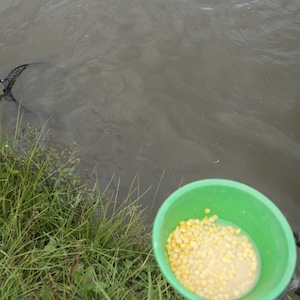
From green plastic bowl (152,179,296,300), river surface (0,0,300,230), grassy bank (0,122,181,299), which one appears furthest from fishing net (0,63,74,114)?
green plastic bowl (152,179,296,300)

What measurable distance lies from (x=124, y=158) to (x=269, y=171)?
119 cm

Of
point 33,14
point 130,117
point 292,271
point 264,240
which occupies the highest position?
point 33,14

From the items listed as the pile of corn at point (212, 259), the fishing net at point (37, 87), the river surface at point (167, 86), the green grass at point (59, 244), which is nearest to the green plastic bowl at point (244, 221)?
the pile of corn at point (212, 259)

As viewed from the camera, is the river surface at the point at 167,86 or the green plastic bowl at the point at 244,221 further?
the river surface at the point at 167,86

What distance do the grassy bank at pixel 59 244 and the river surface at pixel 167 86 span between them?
2.19 ft

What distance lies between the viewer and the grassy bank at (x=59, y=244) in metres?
2.05

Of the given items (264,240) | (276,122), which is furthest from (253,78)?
(264,240)

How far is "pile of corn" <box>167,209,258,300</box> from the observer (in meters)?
1.70

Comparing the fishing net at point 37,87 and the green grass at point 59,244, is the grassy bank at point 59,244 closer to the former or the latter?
the green grass at point 59,244

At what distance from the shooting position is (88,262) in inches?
86.8

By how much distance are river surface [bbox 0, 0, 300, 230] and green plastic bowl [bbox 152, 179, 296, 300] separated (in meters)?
1.11

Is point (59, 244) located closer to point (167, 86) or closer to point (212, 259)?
point (212, 259)

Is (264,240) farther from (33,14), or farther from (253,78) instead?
(33,14)

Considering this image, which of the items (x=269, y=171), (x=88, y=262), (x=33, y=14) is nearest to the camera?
(x=88, y=262)
